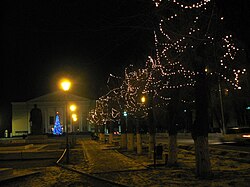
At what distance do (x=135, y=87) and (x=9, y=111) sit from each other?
9296cm

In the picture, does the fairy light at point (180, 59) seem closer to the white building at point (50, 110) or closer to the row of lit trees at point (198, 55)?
the row of lit trees at point (198, 55)

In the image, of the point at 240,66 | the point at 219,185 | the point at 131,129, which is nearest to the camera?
the point at 219,185

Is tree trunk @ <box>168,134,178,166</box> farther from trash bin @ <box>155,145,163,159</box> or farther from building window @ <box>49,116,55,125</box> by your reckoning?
building window @ <box>49,116,55,125</box>

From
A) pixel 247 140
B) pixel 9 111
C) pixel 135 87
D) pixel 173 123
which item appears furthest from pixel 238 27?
pixel 9 111

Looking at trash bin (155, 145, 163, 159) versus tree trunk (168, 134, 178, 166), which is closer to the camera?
tree trunk (168, 134, 178, 166)

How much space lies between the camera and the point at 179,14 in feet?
44.3

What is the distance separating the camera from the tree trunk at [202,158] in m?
12.9

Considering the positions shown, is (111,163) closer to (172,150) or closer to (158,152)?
(158,152)

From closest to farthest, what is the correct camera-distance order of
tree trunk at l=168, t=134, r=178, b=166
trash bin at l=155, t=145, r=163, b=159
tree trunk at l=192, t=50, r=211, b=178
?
tree trunk at l=192, t=50, r=211, b=178, tree trunk at l=168, t=134, r=178, b=166, trash bin at l=155, t=145, r=163, b=159

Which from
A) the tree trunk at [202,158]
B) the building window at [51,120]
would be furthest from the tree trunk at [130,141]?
the building window at [51,120]

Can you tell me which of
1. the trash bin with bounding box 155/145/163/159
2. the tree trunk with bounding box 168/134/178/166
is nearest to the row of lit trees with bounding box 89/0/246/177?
the tree trunk with bounding box 168/134/178/166

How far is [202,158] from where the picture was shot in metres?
12.9

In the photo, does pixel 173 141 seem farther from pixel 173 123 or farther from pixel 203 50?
pixel 203 50

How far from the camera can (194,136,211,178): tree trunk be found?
42.2 feet
